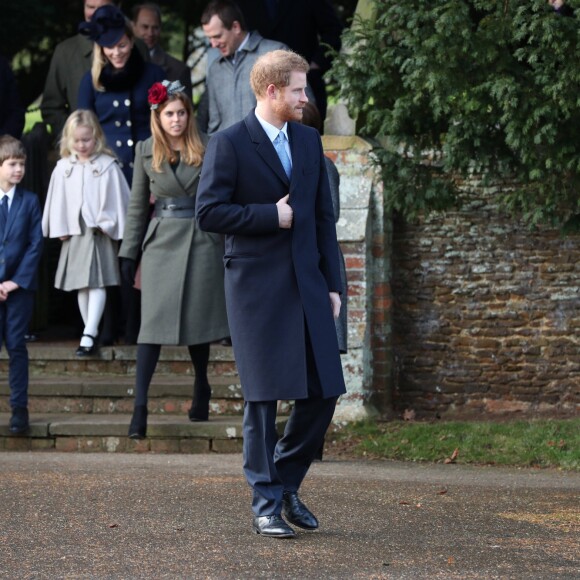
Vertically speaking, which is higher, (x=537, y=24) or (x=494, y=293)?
(x=537, y=24)

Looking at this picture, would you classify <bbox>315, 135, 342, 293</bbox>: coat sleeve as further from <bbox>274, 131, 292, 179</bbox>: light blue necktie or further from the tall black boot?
the tall black boot

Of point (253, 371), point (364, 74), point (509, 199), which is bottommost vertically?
point (253, 371)

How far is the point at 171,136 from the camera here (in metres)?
8.55

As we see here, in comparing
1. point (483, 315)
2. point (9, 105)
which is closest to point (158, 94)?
point (9, 105)

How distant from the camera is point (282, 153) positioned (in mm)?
5832

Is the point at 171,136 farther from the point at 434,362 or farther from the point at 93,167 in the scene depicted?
the point at 434,362

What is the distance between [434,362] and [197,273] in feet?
7.77

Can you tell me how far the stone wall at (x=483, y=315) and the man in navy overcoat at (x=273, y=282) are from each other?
442 centimetres

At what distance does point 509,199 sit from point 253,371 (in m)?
3.54

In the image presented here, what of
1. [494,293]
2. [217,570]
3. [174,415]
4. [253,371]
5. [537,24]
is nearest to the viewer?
[217,570]

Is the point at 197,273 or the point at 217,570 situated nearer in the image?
the point at 217,570

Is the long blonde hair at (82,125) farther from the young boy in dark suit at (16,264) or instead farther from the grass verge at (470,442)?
the grass verge at (470,442)

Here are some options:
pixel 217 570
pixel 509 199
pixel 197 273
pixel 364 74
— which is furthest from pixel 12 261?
pixel 217 570

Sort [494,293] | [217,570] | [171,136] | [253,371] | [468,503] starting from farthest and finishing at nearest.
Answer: [494,293] → [171,136] → [468,503] → [253,371] → [217,570]
